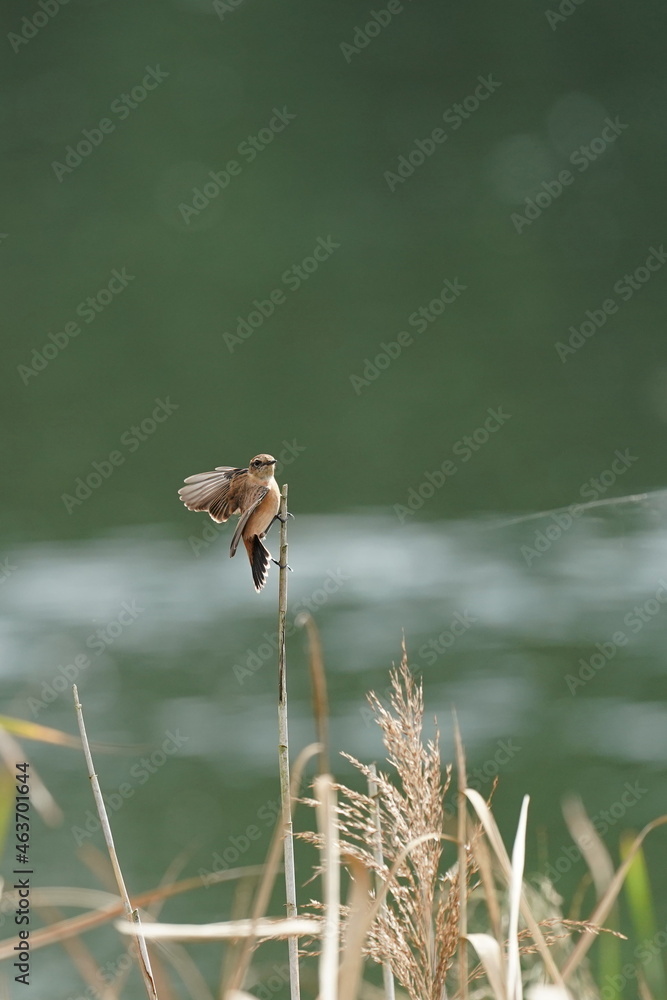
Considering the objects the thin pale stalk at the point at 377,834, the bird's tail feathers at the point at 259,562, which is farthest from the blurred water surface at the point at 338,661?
the thin pale stalk at the point at 377,834

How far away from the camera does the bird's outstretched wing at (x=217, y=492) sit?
157 centimetres

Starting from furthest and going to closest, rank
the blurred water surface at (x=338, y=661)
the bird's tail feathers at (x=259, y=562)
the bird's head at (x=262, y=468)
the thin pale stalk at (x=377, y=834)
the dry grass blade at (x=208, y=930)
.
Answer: the blurred water surface at (x=338, y=661), the bird's tail feathers at (x=259, y=562), the bird's head at (x=262, y=468), the thin pale stalk at (x=377, y=834), the dry grass blade at (x=208, y=930)

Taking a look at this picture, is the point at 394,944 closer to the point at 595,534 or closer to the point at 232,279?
the point at 595,534

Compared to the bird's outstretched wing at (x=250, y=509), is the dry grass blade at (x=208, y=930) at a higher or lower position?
lower

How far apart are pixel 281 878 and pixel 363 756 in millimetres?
640

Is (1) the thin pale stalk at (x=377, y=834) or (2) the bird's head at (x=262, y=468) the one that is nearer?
(1) the thin pale stalk at (x=377, y=834)

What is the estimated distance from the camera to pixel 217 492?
5.18ft

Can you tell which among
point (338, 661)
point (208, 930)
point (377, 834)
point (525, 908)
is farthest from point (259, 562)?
point (338, 661)

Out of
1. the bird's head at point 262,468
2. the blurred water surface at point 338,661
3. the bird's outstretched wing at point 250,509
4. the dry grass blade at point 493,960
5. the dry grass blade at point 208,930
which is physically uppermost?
the blurred water surface at point 338,661

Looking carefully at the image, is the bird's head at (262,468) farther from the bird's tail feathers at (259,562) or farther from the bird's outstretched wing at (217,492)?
the bird's tail feathers at (259,562)

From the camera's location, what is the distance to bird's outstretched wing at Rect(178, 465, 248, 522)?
61.6 inches

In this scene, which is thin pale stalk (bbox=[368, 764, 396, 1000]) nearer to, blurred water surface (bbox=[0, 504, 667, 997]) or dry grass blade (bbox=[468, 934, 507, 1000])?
dry grass blade (bbox=[468, 934, 507, 1000])

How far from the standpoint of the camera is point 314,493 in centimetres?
752

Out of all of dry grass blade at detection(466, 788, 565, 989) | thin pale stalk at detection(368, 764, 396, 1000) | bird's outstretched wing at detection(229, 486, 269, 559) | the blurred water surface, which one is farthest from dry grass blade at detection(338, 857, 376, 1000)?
the blurred water surface
